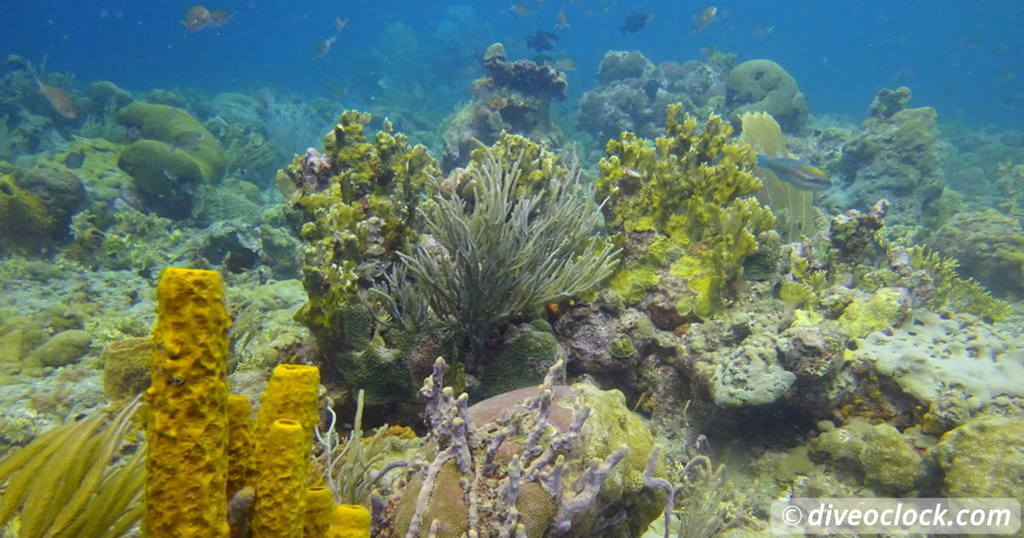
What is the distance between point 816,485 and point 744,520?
0.60 m

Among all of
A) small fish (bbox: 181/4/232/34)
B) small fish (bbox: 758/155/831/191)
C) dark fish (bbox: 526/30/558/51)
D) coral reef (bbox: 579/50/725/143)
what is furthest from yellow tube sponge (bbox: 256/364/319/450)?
dark fish (bbox: 526/30/558/51)

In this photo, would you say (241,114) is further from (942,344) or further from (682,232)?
(942,344)

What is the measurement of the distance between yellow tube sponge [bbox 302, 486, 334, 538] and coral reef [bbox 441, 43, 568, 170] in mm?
11275

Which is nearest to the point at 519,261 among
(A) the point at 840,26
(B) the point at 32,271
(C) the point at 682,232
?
(C) the point at 682,232

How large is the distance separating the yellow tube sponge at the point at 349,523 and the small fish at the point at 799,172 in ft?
21.3

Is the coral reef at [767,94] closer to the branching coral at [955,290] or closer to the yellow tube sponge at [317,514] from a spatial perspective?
the branching coral at [955,290]

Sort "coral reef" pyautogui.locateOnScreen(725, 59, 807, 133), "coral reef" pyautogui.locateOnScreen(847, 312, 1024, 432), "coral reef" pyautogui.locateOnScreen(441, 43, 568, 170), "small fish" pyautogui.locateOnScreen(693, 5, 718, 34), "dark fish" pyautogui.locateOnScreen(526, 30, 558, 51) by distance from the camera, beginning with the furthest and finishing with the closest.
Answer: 1. "dark fish" pyautogui.locateOnScreen(526, 30, 558, 51)
2. "coral reef" pyautogui.locateOnScreen(725, 59, 807, 133)
3. "small fish" pyautogui.locateOnScreen(693, 5, 718, 34)
4. "coral reef" pyautogui.locateOnScreen(441, 43, 568, 170)
5. "coral reef" pyautogui.locateOnScreen(847, 312, 1024, 432)

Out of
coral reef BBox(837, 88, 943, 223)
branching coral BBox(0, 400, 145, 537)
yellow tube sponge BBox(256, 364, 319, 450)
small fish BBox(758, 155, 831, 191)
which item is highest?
coral reef BBox(837, 88, 943, 223)

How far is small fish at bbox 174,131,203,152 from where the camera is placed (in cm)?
1220

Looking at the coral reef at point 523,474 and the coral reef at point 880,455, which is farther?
the coral reef at point 880,455

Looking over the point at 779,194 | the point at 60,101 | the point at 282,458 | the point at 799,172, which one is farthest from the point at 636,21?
the point at 282,458

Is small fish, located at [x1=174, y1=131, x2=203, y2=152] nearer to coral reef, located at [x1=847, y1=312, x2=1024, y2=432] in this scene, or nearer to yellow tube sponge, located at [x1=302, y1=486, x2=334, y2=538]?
yellow tube sponge, located at [x1=302, y1=486, x2=334, y2=538]

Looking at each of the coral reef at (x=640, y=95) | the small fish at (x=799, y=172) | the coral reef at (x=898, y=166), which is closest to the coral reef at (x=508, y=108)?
the coral reef at (x=640, y=95)

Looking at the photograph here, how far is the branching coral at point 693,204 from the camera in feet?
14.3
